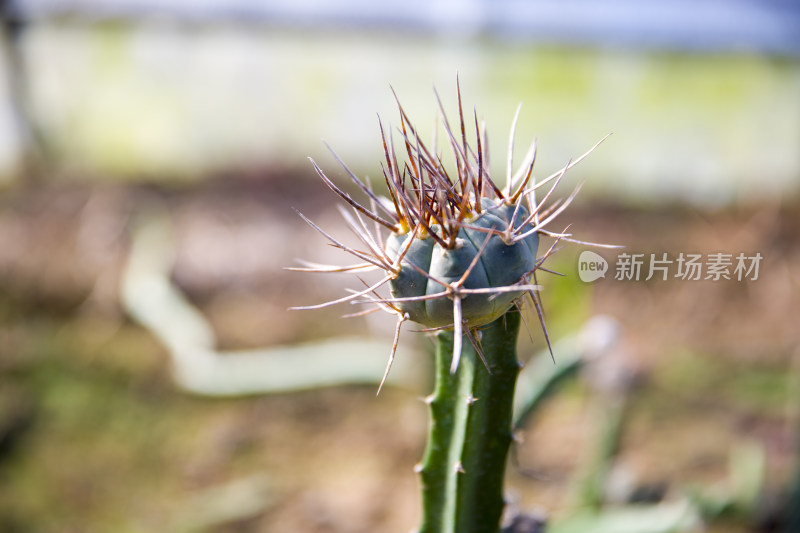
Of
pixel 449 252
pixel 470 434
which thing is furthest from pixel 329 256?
pixel 449 252

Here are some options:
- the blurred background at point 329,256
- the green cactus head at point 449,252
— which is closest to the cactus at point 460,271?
the green cactus head at point 449,252

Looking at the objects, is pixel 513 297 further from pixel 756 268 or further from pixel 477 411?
pixel 756 268

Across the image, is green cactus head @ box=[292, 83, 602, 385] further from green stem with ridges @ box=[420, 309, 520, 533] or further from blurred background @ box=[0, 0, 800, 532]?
blurred background @ box=[0, 0, 800, 532]

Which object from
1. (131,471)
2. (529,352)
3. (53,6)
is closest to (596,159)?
(529,352)

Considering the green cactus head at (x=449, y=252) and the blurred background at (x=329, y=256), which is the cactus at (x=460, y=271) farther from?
the blurred background at (x=329, y=256)

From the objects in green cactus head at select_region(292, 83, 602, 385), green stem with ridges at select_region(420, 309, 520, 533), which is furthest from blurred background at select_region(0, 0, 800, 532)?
green cactus head at select_region(292, 83, 602, 385)

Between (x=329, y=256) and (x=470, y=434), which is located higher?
(x=329, y=256)

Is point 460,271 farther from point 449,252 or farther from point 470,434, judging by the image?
point 470,434
